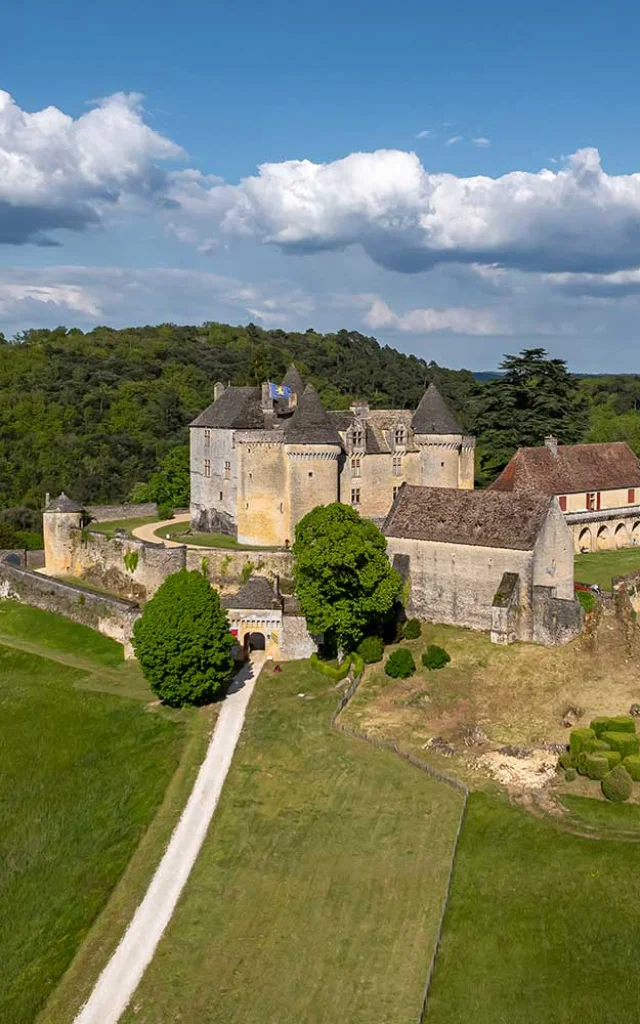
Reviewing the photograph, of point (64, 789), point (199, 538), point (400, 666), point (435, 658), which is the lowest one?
point (64, 789)

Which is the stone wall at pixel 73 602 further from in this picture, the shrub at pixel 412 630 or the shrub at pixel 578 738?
the shrub at pixel 578 738

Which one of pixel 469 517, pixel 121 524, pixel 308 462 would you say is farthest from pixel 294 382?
pixel 469 517

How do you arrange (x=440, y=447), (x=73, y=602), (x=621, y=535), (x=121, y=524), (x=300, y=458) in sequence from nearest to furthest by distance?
(x=300, y=458), (x=73, y=602), (x=440, y=447), (x=621, y=535), (x=121, y=524)

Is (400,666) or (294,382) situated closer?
(400,666)

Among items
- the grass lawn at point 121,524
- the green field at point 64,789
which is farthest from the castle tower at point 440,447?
the green field at point 64,789

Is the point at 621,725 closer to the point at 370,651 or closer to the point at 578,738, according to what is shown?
the point at 578,738

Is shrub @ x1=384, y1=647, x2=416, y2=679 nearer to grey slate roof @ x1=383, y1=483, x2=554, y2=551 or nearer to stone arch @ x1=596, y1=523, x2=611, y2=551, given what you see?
grey slate roof @ x1=383, y1=483, x2=554, y2=551
